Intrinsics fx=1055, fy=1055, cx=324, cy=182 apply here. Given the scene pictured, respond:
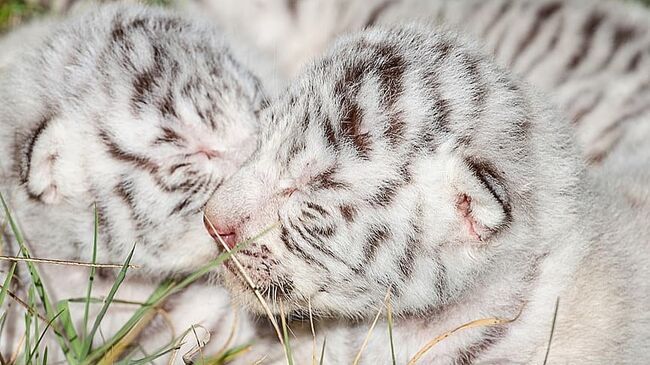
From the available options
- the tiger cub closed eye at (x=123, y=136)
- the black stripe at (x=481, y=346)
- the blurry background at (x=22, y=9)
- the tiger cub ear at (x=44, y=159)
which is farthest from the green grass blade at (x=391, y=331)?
the blurry background at (x=22, y=9)

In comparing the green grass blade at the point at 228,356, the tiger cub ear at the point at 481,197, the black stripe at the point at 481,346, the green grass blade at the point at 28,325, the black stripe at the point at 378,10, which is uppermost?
the black stripe at the point at 378,10

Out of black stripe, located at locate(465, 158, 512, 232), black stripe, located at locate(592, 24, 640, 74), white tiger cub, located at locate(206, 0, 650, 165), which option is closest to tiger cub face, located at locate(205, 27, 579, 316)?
black stripe, located at locate(465, 158, 512, 232)

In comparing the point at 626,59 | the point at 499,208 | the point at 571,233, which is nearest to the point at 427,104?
the point at 499,208

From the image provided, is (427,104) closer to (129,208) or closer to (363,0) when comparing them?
(129,208)

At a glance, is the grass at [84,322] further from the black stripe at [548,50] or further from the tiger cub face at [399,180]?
the black stripe at [548,50]

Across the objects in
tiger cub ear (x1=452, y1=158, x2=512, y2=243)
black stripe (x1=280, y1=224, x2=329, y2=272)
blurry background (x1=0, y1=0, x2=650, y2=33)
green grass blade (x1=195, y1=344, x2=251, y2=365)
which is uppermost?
blurry background (x1=0, y1=0, x2=650, y2=33)

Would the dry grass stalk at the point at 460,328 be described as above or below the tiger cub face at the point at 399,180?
below

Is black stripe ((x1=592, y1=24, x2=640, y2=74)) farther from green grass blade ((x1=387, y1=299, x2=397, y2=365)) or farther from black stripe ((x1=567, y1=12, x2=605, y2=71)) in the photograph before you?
green grass blade ((x1=387, y1=299, x2=397, y2=365))
